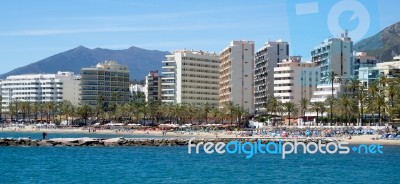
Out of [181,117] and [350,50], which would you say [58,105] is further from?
[350,50]

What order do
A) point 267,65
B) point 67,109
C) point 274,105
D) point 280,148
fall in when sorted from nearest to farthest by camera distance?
point 280,148
point 274,105
point 267,65
point 67,109

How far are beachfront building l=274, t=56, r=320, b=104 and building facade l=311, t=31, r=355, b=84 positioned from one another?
2545 millimetres

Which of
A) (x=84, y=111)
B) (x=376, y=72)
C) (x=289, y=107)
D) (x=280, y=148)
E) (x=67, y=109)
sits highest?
(x=376, y=72)

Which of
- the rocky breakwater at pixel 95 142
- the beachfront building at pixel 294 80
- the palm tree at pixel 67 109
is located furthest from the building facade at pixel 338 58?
the rocky breakwater at pixel 95 142

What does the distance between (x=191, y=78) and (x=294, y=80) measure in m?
30.7

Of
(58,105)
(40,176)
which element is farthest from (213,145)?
(58,105)

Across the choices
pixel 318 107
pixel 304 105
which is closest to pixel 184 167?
pixel 318 107

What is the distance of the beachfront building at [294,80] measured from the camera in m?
144

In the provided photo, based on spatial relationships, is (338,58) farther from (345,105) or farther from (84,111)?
(84,111)

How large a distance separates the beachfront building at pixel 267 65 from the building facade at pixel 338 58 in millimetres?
11540

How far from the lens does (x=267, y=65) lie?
521 ft

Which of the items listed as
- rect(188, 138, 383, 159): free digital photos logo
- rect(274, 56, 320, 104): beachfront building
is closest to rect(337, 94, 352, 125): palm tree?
rect(274, 56, 320, 104): beachfront building

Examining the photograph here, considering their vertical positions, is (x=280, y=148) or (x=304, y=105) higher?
(x=304, y=105)

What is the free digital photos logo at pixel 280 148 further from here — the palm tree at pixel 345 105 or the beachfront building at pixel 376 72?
the beachfront building at pixel 376 72
